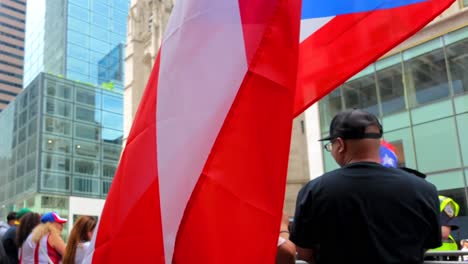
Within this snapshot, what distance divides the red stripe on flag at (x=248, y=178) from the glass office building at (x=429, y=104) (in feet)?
46.8

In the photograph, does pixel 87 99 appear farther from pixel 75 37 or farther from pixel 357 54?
pixel 357 54

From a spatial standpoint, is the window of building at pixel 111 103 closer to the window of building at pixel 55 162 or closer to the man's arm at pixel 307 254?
the window of building at pixel 55 162

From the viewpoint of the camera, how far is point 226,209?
2.02 m

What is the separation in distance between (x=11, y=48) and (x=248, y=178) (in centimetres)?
14528

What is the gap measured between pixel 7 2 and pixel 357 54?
149050 mm

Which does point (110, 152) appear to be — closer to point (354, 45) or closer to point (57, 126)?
point (57, 126)

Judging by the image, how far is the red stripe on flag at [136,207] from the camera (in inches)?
84.0

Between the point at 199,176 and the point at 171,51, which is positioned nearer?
the point at 199,176

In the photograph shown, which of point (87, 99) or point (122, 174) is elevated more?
point (87, 99)

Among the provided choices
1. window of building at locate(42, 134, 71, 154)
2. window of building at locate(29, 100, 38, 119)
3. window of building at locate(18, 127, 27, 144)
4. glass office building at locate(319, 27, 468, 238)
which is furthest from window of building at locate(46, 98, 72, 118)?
glass office building at locate(319, 27, 468, 238)

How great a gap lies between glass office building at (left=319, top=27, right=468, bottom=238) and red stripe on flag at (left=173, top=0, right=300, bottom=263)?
14277 mm

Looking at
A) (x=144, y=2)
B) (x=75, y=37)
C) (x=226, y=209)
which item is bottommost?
(x=226, y=209)

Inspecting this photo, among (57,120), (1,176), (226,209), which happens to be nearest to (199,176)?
(226,209)

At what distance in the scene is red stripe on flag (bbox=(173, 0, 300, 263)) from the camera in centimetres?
198
